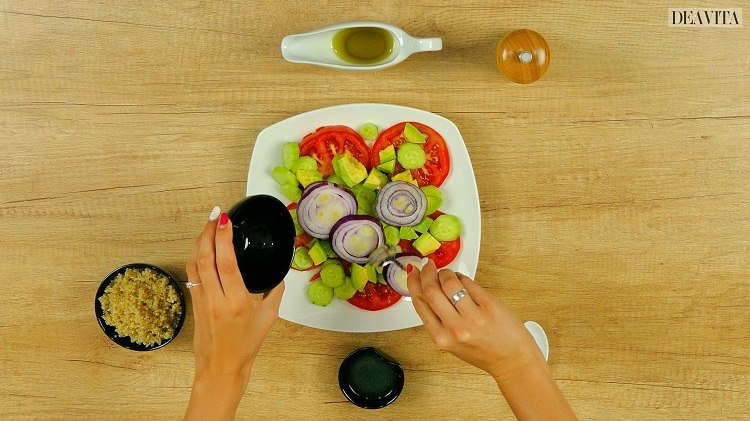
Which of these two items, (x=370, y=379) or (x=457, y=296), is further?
(x=370, y=379)

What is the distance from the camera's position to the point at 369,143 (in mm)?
1521

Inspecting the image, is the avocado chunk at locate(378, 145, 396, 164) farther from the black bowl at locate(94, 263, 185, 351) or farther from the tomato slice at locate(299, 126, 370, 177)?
the black bowl at locate(94, 263, 185, 351)

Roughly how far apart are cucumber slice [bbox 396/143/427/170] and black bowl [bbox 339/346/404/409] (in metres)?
0.45

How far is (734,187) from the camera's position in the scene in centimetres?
158

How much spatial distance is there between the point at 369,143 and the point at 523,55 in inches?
16.0

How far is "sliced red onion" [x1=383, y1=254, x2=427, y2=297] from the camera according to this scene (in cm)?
143

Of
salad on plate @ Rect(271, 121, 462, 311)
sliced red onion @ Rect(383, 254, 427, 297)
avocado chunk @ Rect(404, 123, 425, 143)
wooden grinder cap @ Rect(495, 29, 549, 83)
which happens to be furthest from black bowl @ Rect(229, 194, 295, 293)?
wooden grinder cap @ Rect(495, 29, 549, 83)

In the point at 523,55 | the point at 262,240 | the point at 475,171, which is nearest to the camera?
the point at 262,240

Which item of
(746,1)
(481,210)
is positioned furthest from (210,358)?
(746,1)

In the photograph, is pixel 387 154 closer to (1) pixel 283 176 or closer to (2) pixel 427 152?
(2) pixel 427 152

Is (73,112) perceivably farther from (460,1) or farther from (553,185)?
(553,185)

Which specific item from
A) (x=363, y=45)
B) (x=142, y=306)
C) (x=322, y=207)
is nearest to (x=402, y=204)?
(x=322, y=207)

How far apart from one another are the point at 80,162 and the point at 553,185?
46.5 inches

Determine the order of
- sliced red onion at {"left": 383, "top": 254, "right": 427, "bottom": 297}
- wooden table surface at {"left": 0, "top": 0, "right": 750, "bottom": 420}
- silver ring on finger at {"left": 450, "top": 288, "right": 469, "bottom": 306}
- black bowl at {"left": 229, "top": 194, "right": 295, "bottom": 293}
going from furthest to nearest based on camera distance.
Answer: wooden table surface at {"left": 0, "top": 0, "right": 750, "bottom": 420}, sliced red onion at {"left": 383, "top": 254, "right": 427, "bottom": 297}, black bowl at {"left": 229, "top": 194, "right": 295, "bottom": 293}, silver ring on finger at {"left": 450, "top": 288, "right": 469, "bottom": 306}
